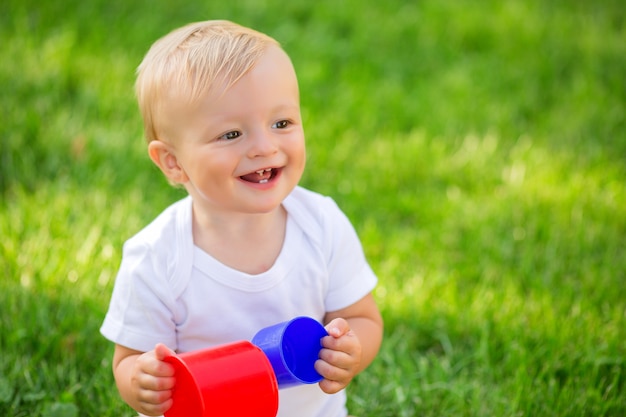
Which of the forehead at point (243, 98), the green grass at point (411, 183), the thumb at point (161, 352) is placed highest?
the forehead at point (243, 98)

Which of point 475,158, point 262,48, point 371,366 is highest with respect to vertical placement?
point 262,48

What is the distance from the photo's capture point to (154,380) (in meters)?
1.60

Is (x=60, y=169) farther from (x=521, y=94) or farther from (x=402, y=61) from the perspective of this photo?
(x=521, y=94)

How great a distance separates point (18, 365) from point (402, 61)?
2.55 meters

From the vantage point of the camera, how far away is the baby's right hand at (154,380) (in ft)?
5.22

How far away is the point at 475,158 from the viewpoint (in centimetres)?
340

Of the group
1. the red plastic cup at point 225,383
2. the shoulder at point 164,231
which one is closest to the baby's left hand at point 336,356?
the red plastic cup at point 225,383

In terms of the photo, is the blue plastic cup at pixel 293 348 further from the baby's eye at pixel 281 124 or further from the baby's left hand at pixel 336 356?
the baby's eye at pixel 281 124

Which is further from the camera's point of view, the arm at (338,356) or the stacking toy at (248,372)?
the arm at (338,356)

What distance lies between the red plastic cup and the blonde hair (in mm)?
528

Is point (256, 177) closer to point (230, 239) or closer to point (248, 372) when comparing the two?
point (230, 239)

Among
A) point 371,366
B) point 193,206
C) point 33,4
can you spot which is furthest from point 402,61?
point 193,206

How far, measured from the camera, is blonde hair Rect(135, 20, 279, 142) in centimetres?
172

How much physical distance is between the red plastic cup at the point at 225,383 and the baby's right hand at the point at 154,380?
0.04ft
